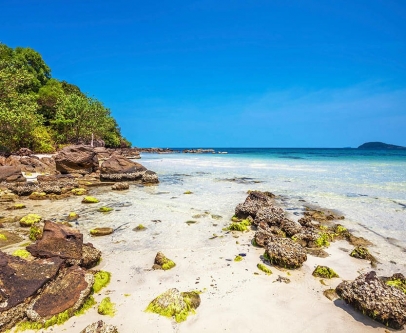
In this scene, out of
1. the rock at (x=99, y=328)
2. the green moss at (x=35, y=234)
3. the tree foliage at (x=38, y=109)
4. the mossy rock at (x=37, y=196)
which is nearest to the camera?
the rock at (x=99, y=328)

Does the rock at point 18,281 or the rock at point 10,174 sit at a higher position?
the rock at point 10,174

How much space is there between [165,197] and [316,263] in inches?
347

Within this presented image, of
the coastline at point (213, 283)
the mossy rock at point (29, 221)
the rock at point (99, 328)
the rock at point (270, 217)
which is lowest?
the coastline at point (213, 283)

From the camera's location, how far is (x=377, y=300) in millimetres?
3873

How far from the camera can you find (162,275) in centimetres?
523

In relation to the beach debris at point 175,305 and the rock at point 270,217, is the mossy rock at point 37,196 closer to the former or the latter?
the rock at point 270,217

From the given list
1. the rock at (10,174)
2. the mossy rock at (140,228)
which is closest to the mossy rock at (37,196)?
the rock at (10,174)

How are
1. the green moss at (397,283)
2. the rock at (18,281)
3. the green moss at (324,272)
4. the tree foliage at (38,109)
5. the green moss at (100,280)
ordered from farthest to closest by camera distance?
the tree foliage at (38,109) → the green moss at (324,272) → the green moss at (397,283) → the green moss at (100,280) → the rock at (18,281)


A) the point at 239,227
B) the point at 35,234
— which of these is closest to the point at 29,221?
the point at 35,234

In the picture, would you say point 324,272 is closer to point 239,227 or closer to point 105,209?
point 239,227

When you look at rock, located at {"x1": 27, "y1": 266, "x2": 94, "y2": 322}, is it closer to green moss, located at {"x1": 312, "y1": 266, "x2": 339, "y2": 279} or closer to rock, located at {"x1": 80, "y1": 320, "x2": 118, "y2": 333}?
rock, located at {"x1": 80, "y1": 320, "x2": 118, "y2": 333}

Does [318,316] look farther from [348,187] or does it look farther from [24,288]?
[348,187]

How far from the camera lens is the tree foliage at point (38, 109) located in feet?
→ 80.1

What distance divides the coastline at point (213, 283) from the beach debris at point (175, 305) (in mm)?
99
